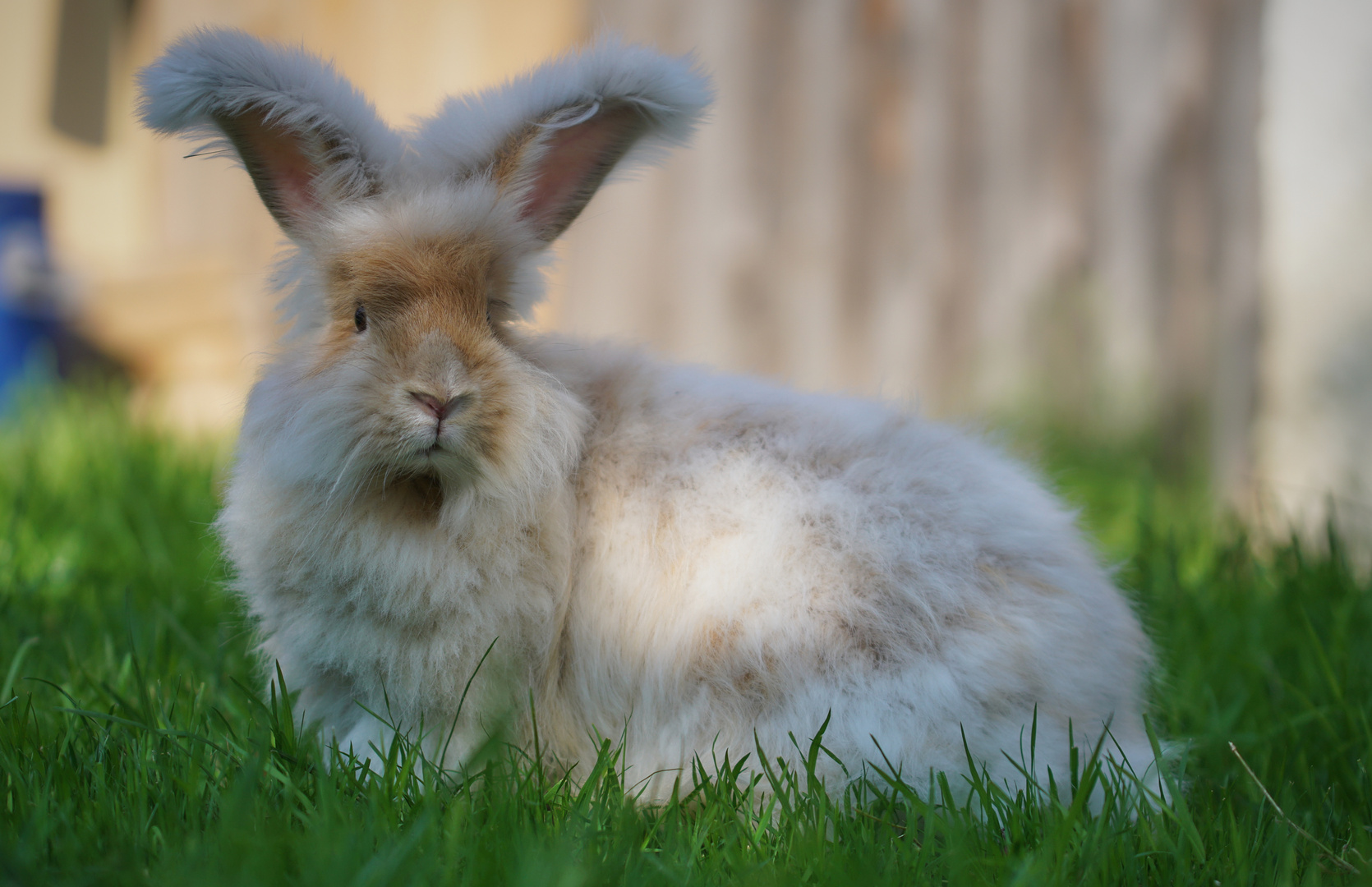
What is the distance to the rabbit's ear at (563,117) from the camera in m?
1.74

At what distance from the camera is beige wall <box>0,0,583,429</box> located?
4660mm

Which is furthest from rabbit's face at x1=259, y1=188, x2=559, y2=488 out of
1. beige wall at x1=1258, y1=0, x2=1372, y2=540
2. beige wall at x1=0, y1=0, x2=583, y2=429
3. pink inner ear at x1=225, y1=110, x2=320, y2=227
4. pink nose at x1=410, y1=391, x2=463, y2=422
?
beige wall at x1=0, y1=0, x2=583, y2=429

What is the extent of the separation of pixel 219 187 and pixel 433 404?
437cm

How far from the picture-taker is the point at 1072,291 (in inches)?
188

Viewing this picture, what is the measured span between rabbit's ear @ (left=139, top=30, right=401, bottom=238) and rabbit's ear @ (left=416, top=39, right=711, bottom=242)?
0.13m

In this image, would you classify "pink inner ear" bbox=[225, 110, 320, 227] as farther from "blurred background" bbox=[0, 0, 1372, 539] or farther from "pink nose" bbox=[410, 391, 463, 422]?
"blurred background" bbox=[0, 0, 1372, 539]

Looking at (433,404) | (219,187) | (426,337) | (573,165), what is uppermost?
(219,187)

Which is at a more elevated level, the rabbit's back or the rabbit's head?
the rabbit's head

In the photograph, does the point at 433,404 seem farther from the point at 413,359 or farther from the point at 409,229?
the point at 409,229

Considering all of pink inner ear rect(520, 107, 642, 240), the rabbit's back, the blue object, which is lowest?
the rabbit's back

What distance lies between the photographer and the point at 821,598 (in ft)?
5.35

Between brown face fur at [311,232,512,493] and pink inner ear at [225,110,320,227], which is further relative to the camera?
pink inner ear at [225,110,320,227]

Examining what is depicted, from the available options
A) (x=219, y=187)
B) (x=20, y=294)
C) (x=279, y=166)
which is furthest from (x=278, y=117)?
(x=20, y=294)

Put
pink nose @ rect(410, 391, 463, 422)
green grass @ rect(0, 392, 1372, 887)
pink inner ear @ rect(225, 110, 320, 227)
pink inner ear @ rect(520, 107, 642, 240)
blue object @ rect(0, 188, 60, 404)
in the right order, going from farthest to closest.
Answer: blue object @ rect(0, 188, 60, 404) < pink inner ear @ rect(520, 107, 642, 240) < pink inner ear @ rect(225, 110, 320, 227) < pink nose @ rect(410, 391, 463, 422) < green grass @ rect(0, 392, 1372, 887)
